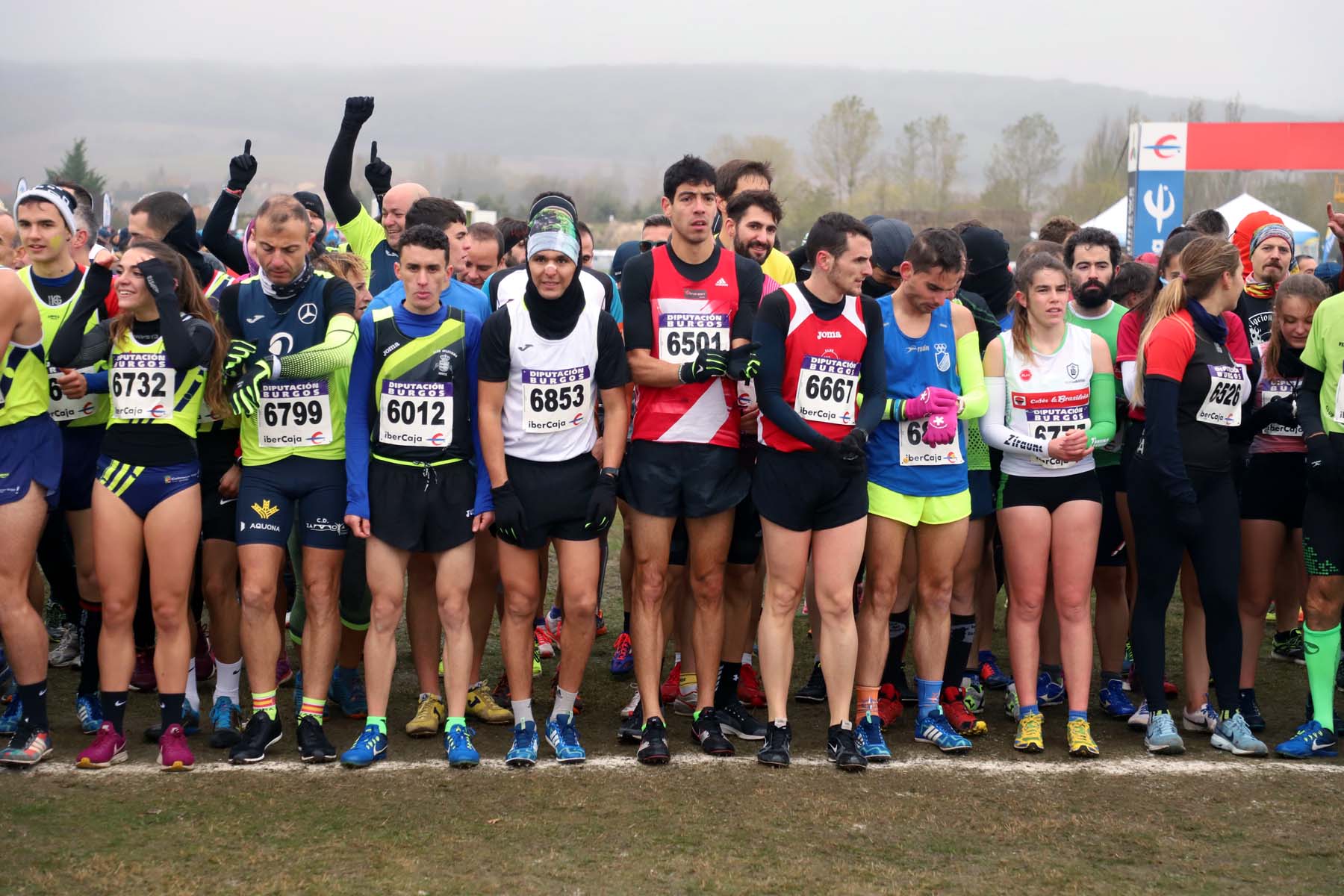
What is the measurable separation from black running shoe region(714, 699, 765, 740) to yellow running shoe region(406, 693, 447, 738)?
1233 millimetres

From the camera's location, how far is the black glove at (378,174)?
6.70 meters

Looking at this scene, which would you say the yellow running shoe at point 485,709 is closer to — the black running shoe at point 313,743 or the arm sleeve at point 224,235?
the black running shoe at point 313,743

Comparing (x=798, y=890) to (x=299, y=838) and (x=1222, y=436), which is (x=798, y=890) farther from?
(x=1222, y=436)

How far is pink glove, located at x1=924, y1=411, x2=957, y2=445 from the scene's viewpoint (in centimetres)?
515

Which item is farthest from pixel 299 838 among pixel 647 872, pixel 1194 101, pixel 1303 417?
pixel 1194 101

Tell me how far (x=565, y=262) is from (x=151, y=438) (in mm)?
1783

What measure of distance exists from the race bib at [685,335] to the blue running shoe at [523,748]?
1622mm

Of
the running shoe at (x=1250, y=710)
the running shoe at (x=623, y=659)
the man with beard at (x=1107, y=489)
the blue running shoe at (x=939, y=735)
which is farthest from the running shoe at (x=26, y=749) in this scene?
the running shoe at (x=1250, y=710)

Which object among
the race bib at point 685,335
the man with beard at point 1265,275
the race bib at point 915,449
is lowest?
the race bib at point 915,449

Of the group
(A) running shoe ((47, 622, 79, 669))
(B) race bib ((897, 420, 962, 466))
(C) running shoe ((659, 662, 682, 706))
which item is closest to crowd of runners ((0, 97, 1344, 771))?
(B) race bib ((897, 420, 962, 466))

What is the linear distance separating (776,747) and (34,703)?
119 inches

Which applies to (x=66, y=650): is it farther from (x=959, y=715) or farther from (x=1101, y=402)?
(x=1101, y=402)

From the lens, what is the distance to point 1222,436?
537cm

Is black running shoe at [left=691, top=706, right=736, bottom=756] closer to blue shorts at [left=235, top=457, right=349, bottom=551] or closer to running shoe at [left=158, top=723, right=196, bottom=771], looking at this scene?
blue shorts at [left=235, top=457, right=349, bottom=551]
